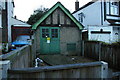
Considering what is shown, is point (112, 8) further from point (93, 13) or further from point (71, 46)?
point (71, 46)

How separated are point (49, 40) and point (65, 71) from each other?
352 inches

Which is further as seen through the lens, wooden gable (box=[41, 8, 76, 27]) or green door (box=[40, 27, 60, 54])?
wooden gable (box=[41, 8, 76, 27])

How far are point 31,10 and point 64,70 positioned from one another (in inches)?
1705

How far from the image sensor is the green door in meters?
11.1

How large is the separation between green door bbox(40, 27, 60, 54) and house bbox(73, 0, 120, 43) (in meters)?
3.96

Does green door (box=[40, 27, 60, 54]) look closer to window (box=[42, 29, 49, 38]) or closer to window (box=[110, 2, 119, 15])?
window (box=[42, 29, 49, 38])

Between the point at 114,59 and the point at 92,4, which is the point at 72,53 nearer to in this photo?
the point at 114,59

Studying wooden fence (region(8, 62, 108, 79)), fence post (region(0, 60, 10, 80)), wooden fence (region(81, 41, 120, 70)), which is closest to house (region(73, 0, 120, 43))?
wooden fence (region(81, 41, 120, 70))

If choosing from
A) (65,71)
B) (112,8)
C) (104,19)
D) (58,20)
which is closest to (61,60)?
(58,20)

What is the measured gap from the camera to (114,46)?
6555 mm

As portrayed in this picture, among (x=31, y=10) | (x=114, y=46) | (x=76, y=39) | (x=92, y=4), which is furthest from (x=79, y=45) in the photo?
(x=31, y=10)

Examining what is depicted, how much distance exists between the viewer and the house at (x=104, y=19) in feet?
43.8

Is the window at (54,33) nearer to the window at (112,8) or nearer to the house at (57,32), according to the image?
the house at (57,32)

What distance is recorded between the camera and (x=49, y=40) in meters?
11.1
